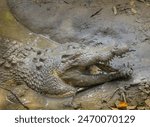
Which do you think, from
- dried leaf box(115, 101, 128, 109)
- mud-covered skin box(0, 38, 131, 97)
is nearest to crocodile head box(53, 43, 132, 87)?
mud-covered skin box(0, 38, 131, 97)

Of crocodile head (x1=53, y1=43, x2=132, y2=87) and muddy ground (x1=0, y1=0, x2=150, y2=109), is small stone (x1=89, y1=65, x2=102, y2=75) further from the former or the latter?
muddy ground (x1=0, y1=0, x2=150, y2=109)

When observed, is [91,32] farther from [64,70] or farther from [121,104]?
[121,104]

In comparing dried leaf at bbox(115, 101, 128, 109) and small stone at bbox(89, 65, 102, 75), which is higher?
small stone at bbox(89, 65, 102, 75)

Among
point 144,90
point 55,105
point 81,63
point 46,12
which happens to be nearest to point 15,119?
point 55,105

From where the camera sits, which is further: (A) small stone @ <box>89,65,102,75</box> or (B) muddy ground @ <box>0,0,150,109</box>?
(A) small stone @ <box>89,65,102,75</box>

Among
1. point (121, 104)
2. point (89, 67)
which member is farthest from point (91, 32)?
point (121, 104)
